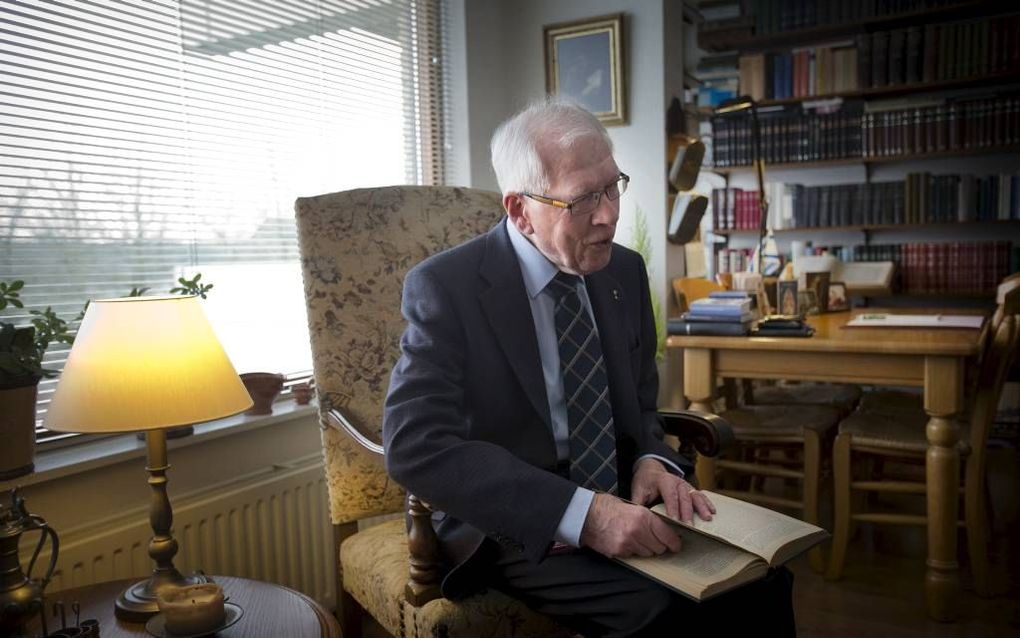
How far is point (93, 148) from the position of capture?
1801 millimetres

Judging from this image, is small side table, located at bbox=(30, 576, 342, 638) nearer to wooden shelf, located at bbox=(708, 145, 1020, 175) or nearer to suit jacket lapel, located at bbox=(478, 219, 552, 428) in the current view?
suit jacket lapel, located at bbox=(478, 219, 552, 428)

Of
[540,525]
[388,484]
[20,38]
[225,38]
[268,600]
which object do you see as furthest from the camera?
[225,38]

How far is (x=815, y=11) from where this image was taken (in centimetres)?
451

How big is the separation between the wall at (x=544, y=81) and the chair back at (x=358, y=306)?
3.89 feet

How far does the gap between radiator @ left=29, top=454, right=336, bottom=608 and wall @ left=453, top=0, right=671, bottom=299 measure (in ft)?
4.65

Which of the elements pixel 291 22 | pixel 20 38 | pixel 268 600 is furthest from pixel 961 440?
pixel 20 38

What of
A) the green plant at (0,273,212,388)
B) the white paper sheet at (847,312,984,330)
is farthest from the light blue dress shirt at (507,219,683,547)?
the white paper sheet at (847,312,984,330)

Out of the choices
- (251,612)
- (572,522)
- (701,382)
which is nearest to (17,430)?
(251,612)

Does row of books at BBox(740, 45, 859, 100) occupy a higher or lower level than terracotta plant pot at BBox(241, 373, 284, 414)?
higher

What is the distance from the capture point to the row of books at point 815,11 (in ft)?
14.0

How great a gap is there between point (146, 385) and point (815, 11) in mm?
4372

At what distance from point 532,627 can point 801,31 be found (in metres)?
4.18

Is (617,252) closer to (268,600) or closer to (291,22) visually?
(268,600)

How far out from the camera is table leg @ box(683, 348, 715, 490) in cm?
245
